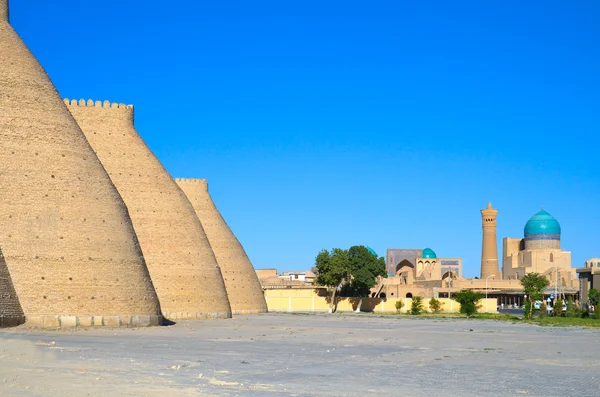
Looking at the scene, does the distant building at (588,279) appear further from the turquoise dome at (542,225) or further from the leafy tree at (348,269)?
the turquoise dome at (542,225)

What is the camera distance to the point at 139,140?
4191cm

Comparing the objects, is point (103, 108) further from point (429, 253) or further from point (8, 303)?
point (429, 253)

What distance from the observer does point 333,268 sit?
6812cm

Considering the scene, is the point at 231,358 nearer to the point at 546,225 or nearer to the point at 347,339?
the point at 347,339

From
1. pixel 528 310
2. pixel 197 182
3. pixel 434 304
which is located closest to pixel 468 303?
pixel 528 310

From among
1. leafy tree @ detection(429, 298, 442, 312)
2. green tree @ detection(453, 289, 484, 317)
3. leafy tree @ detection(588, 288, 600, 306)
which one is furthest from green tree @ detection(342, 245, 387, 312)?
leafy tree @ detection(588, 288, 600, 306)

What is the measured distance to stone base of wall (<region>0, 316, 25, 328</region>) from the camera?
87.1 ft

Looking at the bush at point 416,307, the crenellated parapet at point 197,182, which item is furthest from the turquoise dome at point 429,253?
the crenellated parapet at point 197,182

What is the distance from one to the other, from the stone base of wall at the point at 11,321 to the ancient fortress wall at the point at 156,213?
12.9 metres

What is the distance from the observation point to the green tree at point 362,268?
69750 millimetres

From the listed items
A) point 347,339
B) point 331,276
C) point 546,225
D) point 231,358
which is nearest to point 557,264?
point 546,225

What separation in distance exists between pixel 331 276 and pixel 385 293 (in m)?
20.1

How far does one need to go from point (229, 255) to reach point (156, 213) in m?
11.0

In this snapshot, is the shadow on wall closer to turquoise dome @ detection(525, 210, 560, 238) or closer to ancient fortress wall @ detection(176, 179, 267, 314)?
ancient fortress wall @ detection(176, 179, 267, 314)
